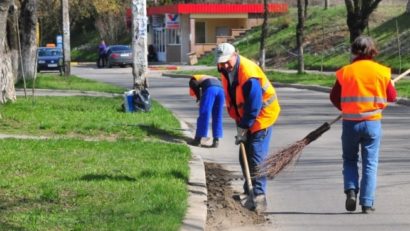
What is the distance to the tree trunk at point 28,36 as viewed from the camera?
3312 centimetres

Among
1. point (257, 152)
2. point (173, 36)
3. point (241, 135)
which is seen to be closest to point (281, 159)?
point (257, 152)

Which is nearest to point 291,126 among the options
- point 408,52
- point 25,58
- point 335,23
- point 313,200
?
point 313,200

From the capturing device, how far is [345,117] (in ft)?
30.8

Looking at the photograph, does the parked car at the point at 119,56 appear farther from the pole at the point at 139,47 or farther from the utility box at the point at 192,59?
the pole at the point at 139,47

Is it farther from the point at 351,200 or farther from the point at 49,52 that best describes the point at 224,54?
the point at 49,52

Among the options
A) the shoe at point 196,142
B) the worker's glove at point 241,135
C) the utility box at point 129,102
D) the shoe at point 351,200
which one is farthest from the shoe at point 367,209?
the utility box at point 129,102

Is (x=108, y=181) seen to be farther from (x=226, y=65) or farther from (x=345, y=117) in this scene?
(x=345, y=117)

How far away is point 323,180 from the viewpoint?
11.7m

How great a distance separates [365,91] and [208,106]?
6.73 m

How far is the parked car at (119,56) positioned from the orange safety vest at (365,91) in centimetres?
4738

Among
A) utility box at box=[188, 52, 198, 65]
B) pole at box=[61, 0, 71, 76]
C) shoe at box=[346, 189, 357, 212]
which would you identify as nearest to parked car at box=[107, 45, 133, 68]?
utility box at box=[188, 52, 198, 65]

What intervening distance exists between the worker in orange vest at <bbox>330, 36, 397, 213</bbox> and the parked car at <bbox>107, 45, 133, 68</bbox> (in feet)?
155

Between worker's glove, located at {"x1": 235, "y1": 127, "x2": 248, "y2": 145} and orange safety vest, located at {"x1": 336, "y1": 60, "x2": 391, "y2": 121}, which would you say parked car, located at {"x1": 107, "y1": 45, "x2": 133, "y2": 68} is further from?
orange safety vest, located at {"x1": 336, "y1": 60, "x2": 391, "y2": 121}

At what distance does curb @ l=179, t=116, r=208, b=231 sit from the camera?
8328 millimetres
